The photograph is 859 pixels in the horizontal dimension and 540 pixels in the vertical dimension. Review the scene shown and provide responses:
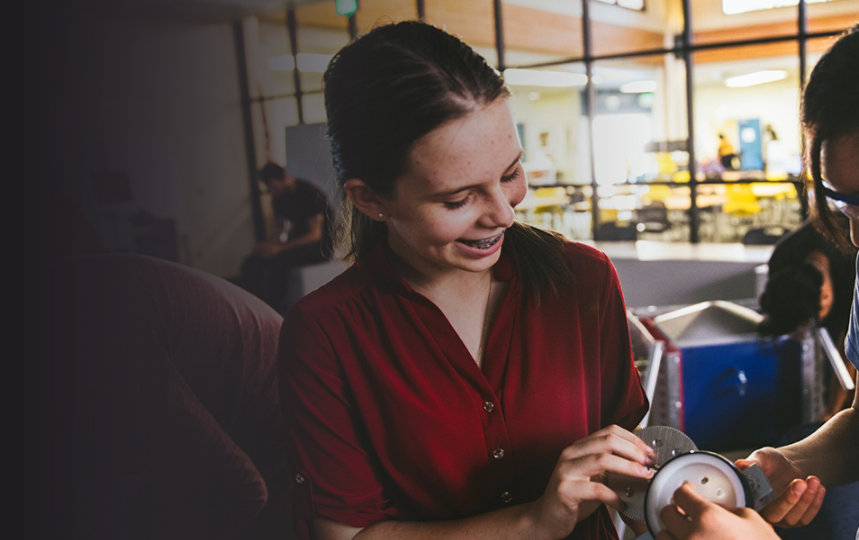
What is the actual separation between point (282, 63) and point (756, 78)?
11.7 m

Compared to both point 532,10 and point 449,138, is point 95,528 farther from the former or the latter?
point 532,10

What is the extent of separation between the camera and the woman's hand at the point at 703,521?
0.61m

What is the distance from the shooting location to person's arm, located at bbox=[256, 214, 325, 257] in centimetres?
114

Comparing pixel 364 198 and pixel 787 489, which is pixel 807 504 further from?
pixel 364 198

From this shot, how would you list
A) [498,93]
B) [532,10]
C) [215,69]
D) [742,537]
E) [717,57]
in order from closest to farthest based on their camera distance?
[742,537]
[498,93]
[215,69]
[532,10]
[717,57]

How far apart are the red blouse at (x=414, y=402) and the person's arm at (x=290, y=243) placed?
0.30 meters

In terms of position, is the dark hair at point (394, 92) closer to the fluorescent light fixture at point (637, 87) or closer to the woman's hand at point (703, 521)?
the woman's hand at point (703, 521)

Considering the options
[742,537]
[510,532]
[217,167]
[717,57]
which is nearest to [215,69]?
[217,167]

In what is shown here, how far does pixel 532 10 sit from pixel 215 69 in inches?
147

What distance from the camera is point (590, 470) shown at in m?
0.71

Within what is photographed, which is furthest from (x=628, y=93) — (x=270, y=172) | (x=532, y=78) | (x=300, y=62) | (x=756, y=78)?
(x=270, y=172)

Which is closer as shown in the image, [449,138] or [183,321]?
[449,138]

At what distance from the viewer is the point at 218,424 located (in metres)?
1.04

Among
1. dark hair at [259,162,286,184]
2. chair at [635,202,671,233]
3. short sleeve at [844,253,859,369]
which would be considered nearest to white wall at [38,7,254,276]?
dark hair at [259,162,286,184]
